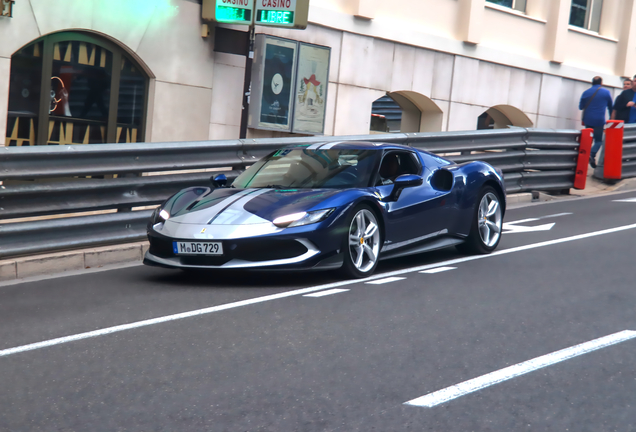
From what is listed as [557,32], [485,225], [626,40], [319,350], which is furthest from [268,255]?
[626,40]

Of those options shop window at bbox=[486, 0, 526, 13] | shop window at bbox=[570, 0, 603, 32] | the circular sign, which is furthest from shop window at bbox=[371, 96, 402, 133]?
the circular sign

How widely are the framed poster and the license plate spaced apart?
7.42 meters

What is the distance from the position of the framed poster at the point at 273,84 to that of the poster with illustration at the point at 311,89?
8.3 inches

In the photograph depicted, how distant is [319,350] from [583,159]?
36.2ft

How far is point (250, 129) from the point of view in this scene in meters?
14.7

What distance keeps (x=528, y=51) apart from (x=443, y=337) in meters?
16.8

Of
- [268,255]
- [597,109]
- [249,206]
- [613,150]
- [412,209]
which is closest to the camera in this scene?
[268,255]

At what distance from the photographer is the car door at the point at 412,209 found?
7.93 metres

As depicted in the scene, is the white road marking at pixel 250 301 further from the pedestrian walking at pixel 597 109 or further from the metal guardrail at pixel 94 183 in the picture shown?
the pedestrian walking at pixel 597 109

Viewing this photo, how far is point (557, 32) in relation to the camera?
2141 cm

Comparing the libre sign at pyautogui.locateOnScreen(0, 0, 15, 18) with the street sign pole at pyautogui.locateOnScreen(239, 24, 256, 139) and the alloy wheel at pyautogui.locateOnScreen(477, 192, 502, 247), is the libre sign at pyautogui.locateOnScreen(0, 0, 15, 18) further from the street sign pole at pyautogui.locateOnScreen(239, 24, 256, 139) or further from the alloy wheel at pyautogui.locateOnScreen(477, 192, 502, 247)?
the alloy wheel at pyautogui.locateOnScreen(477, 192, 502, 247)

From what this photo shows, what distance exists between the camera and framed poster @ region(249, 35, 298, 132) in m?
14.5

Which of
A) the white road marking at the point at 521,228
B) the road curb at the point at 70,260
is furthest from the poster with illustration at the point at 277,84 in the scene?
the road curb at the point at 70,260

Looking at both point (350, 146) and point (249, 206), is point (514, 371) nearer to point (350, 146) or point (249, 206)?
point (249, 206)
